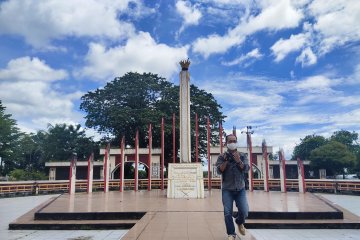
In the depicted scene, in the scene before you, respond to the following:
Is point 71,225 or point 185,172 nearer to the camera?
point 71,225

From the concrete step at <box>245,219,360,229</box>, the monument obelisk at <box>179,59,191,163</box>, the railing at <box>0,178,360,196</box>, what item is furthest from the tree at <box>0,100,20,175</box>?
the concrete step at <box>245,219,360,229</box>

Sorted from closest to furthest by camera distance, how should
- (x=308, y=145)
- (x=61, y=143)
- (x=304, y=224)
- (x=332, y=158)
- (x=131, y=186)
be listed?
1. (x=304, y=224)
2. (x=131, y=186)
3. (x=332, y=158)
4. (x=61, y=143)
5. (x=308, y=145)

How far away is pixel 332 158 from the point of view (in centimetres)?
3544

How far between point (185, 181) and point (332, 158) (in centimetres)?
2681

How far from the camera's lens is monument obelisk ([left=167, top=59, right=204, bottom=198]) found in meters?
13.9

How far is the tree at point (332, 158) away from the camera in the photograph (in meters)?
35.4

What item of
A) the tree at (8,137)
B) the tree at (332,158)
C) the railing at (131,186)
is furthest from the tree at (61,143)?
the tree at (332,158)

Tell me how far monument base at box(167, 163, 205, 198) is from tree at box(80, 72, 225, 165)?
13.1m

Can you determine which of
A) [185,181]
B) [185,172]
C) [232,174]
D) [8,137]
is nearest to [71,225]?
[232,174]

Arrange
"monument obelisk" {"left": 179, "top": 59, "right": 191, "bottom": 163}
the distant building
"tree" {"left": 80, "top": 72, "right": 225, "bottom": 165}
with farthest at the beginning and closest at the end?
1. "tree" {"left": 80, "top": 72, "right": 225, "bottom": 165}
2. the distant building
3. "monument obelisk" {"left": 179, "top": 59, "right": 191, "bottom": 163}

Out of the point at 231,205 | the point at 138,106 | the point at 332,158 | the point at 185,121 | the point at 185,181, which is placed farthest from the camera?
the point at 332,158

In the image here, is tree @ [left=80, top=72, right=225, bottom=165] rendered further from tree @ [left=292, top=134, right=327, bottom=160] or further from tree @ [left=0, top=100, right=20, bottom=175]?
tree @ [left=292, top=134, right=327, bottom=160]

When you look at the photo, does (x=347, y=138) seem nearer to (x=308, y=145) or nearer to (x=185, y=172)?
(x=308, y=145)

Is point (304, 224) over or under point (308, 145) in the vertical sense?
under
